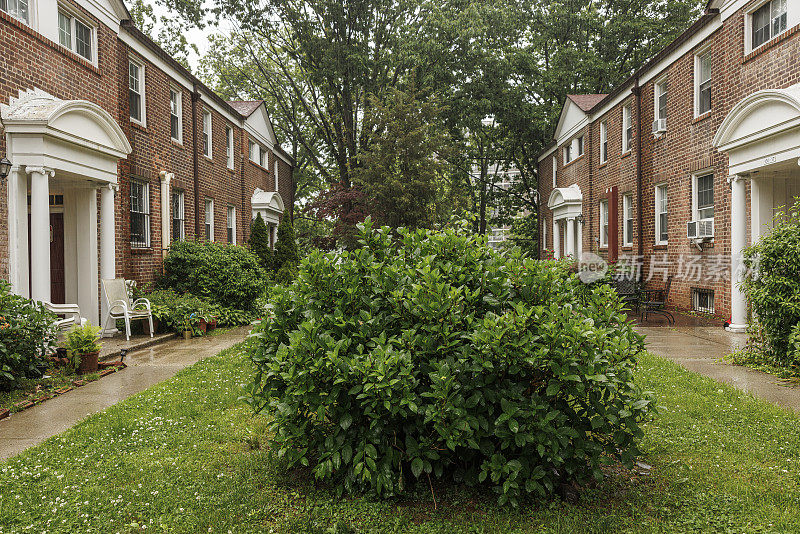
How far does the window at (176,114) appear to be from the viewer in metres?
14.5

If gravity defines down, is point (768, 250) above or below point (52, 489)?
above

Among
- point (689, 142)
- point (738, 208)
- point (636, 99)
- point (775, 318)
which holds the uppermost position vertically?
point (636, 99)

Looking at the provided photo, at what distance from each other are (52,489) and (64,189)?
8.61 metres

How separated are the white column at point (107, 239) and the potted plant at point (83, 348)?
3.17 m

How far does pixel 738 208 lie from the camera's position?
1022cm

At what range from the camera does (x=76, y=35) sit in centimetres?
1009

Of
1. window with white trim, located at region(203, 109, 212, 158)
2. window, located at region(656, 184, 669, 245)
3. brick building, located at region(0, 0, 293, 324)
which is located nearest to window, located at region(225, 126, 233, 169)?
brick building, located at region(0, 0, 293, 324)

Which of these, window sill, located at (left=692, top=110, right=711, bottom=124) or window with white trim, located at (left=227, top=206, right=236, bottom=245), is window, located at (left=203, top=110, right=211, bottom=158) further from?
window sill, located at (left=692, top=110, right=711, bottom=124)

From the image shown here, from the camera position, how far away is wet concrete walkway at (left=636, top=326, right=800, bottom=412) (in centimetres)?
596

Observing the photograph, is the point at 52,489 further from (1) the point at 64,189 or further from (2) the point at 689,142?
(2) the point at 689,142

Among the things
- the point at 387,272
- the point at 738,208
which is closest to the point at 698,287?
the point at 738,208

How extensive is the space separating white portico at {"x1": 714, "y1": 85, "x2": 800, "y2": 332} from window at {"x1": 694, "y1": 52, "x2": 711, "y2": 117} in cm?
279

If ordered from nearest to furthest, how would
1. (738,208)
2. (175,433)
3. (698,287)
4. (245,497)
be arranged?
(245,497)
(175,433)
(738,208)
(698,287)

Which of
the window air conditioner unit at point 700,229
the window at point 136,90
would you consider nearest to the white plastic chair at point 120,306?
the window at point 136,90
